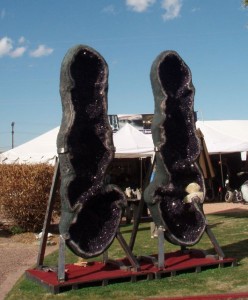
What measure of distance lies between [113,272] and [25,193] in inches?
265

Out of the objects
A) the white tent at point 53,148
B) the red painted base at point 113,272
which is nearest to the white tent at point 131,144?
the white tent at point 53,148

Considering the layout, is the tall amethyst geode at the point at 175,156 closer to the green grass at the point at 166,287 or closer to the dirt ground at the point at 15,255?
the green grass at the point at 166,287

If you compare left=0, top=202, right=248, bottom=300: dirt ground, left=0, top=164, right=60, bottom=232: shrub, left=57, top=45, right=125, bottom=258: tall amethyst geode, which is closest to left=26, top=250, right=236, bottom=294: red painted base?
left=57, top=45, right=125, bottom=258: tall amethyst geode

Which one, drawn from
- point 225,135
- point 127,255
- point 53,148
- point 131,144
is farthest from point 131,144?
point 127,255

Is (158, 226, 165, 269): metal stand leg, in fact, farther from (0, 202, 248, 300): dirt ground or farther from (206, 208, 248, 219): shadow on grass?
(206, 208, 248, 219): shadow on grass

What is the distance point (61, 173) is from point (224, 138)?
16787mm

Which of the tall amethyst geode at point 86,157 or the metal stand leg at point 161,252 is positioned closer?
the tall amethyst geode at point 86,157

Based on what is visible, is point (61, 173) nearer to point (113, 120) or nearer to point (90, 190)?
point (90, 190)

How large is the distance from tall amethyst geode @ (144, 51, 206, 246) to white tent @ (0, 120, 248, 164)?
9457 millimetres

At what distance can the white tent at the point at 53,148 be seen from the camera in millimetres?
19844

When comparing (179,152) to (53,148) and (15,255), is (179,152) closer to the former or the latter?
(15,255)

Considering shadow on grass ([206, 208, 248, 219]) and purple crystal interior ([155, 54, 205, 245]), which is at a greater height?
purple crystal interior ([155, 54, 205, 245])

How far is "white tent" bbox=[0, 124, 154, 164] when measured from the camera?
19844mm

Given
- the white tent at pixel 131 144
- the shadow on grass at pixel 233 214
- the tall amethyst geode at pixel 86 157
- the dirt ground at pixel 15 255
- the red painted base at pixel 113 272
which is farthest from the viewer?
the white tent at pixel 131 144
